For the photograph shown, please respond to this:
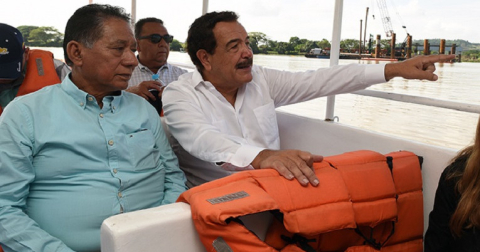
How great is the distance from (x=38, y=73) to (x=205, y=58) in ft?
2.97

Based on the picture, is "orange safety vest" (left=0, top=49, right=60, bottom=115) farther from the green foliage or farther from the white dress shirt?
the white dress shirt

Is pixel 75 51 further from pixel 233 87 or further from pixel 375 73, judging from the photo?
pixel 375 73

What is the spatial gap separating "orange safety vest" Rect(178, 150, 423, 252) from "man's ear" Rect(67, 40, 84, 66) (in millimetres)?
660

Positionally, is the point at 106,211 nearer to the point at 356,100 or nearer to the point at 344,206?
the point at 344,206

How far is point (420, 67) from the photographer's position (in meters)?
1.72

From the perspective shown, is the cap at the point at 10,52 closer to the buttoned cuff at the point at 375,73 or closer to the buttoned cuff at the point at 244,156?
the buttoned cuff at the point at 244,156

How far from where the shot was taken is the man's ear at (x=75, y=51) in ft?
4.94

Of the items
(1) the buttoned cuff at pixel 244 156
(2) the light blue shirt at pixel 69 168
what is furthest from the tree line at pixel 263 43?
(1) the buttoned cuff at pixel 244 156

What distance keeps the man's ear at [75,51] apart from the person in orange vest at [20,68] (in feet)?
2.29

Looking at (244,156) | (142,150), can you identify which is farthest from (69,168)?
(244,156)

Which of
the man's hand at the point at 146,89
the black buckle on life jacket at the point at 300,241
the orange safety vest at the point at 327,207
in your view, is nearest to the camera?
the orange safety vest at the point at 327,207

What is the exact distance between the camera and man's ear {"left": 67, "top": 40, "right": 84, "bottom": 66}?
4.94ft

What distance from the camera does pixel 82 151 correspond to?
1.44 m

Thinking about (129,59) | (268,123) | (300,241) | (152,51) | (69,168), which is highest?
(152,51)
